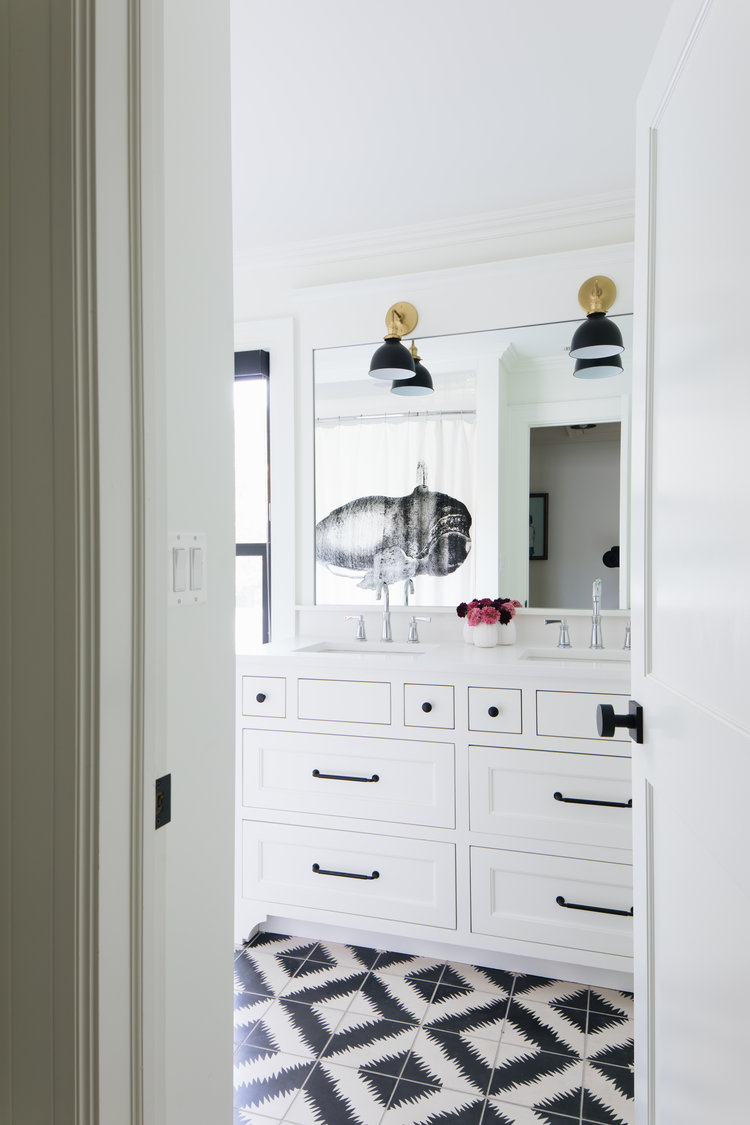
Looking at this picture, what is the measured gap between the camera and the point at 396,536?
2.83 m

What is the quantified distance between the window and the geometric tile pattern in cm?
127

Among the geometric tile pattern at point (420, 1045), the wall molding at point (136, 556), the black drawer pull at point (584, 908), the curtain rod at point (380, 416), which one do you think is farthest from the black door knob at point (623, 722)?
the curtain rod at point (380, 416)

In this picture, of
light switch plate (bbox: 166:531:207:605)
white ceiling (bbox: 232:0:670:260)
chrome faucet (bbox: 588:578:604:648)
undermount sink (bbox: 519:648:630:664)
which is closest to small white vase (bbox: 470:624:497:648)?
undermount sink (bbox: 519:648:630:664)

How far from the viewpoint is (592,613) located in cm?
256

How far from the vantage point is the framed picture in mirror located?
2.60 meters

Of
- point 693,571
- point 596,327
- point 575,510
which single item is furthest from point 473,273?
point 693,571

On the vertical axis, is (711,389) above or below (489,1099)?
above

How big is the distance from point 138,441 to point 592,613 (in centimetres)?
209

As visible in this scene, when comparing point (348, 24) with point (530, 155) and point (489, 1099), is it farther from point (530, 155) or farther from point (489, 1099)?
point (489, 1099)

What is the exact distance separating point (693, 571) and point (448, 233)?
2193 millimetres

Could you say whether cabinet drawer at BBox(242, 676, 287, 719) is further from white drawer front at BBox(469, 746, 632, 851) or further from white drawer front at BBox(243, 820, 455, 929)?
white drawer front at BBox(469, 746, 632, 851)

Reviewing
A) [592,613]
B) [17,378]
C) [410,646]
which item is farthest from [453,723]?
[17,378]

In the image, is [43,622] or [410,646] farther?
[410,646]

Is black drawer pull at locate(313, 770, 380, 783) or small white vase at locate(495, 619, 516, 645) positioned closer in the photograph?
black drawer pull at locate(313, 770, 380, 783)
